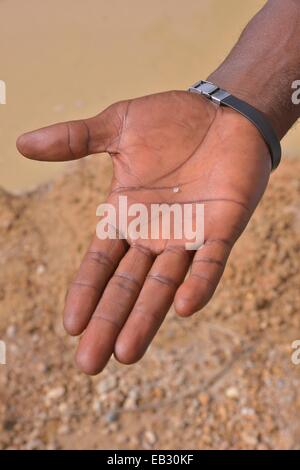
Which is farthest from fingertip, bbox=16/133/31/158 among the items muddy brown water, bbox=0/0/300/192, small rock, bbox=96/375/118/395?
muddy brown water, bbox=0/0/300/192

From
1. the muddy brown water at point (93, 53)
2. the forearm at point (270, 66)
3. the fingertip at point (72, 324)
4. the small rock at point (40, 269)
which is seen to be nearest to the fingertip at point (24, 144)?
the fingertip at point (72, 324)

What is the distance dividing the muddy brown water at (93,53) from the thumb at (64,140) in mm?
1640

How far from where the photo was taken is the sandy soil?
2488mm

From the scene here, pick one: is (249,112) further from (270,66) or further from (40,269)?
(40,269)

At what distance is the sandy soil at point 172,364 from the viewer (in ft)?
8.16

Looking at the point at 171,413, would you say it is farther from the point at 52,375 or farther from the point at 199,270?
the point at 199,270

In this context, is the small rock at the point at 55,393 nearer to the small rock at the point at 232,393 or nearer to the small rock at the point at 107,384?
the small rock at the point at 107,384

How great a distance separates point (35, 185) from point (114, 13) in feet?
4.92

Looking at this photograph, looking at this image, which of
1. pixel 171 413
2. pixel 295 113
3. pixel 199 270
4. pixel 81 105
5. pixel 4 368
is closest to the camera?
pixel 199 270

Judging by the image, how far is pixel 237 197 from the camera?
1.85 m

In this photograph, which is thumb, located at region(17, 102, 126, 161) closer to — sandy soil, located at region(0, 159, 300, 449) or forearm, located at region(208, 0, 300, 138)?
forearm, located at region(208, 0, 300, 138)

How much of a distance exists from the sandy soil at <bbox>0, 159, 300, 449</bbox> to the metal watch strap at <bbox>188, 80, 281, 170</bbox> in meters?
0.88

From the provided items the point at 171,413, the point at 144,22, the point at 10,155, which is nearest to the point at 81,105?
the point at 10,155

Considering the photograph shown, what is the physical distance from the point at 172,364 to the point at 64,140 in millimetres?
1149
